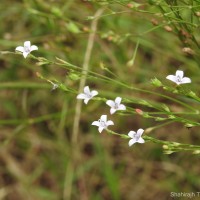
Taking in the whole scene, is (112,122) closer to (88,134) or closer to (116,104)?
(116,104)

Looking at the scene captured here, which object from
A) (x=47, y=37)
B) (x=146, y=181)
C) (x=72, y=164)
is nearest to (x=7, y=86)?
(x=47, y=37)

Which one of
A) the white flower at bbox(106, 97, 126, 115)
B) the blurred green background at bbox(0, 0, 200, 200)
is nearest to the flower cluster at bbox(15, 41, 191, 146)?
the white flower at bbox(106, 97, 126, 115)

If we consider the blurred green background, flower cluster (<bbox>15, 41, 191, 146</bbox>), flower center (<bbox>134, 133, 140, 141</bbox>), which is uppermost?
the blurred green background

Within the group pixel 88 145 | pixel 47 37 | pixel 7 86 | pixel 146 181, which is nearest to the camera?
pixel 7 86

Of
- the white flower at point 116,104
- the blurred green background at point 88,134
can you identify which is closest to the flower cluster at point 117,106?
the white flower at point 116,104

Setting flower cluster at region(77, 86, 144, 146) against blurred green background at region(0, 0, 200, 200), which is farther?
blurred green background at region(0, 0, 200, 200)

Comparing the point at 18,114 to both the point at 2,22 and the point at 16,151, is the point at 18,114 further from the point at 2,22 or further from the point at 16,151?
the point at 2,22

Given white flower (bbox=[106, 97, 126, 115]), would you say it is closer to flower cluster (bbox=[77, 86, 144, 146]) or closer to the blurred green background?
flower cluster (bbox=[77, 86, 144, 146])

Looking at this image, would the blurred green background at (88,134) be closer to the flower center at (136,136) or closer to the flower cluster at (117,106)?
the flower cluster at (117,106)
